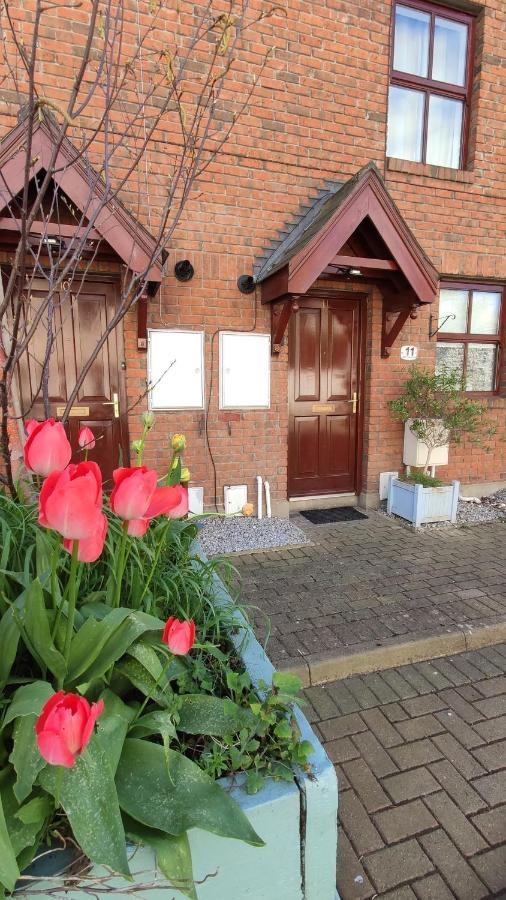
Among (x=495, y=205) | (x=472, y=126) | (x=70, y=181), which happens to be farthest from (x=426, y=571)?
(x=472, y=126)

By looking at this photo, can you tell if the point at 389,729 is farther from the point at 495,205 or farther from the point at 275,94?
the point at 495,205

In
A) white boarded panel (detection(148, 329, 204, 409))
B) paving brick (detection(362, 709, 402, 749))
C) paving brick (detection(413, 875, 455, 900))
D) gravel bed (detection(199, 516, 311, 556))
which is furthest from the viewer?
white boarded panel (detection(148, 329, 204, 409))

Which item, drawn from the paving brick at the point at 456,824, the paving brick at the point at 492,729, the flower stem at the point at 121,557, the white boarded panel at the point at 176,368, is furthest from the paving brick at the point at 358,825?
the white boarded panel at the point at 176,368

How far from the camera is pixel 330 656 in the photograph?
2.60m

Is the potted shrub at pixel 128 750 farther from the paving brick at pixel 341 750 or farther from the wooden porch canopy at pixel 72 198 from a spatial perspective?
the wooden porch canopy at pixel 72 198

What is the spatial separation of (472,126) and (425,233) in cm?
141

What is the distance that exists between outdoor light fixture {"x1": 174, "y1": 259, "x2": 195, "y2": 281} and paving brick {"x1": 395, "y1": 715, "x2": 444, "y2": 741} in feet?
12.8

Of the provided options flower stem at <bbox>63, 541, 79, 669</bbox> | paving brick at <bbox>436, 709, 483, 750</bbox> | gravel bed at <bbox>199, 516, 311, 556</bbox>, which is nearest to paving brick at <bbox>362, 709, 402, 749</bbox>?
paving brick at <bbox>436, 709, 483, 750</bbox>

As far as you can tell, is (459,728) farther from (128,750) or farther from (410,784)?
(128,750)

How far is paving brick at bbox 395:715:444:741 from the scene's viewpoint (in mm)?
2160

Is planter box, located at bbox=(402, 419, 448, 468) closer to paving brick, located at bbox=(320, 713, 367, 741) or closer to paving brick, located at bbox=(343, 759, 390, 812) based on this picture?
paving brick, located at bbox=(320, 713, 367, 741)

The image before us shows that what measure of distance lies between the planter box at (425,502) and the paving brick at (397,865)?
3.42 meters

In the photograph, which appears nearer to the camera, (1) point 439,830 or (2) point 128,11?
(1) point 439,830

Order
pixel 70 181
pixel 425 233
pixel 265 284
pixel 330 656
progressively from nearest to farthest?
pixel 330 656, pixel 70 181, pixel 265 284, pixel 425 233
